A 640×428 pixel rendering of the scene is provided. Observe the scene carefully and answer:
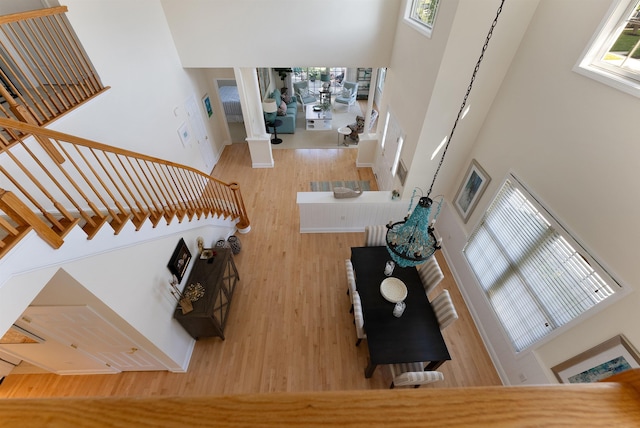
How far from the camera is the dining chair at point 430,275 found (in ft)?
11.8

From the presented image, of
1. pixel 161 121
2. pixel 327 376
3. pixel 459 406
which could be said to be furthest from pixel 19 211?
pixel 161 121

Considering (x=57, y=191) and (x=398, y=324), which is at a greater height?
(x=57, y=191)

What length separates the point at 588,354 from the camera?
2.49 metres

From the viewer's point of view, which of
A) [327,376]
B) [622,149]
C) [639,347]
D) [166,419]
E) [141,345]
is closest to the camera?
[166,419]

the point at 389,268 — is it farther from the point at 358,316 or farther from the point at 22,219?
the point at 22,219

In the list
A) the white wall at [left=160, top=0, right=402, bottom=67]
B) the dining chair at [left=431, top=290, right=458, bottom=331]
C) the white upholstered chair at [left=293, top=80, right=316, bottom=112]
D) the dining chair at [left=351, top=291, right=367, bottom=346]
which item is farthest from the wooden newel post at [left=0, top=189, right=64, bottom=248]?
the white upholstered chair at [left=293, top=80, right=316, bottom=112]

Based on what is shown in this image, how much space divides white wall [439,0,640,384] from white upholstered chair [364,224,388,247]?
1.67 meters

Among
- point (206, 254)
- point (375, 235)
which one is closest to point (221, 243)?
point (206, 254)

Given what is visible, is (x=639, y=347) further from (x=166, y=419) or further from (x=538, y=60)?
(x=166, y=419)

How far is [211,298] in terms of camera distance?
3500 millimetres

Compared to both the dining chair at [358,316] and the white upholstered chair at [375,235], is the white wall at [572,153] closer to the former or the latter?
the white upholstered chair at [375,235]

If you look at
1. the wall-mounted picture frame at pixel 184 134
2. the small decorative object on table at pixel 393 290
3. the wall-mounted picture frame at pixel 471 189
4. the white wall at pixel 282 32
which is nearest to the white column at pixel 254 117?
the white wall at pixel 282 32

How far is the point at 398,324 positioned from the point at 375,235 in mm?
1454

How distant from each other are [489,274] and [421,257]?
2.06 meters
